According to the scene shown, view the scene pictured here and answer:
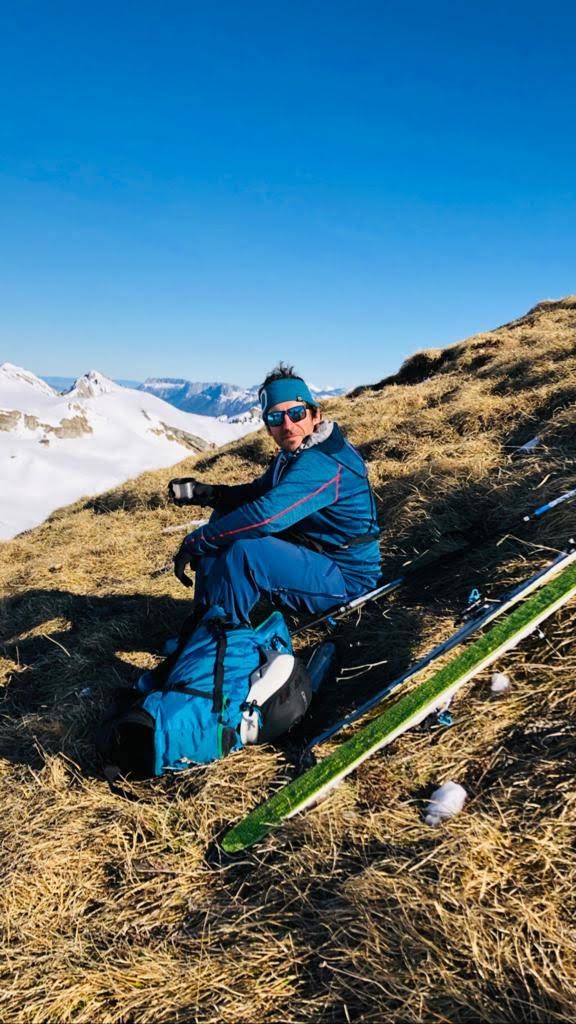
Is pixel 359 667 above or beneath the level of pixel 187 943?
above

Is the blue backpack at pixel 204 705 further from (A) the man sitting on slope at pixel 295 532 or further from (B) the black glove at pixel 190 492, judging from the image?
(B) the black glove at pixel 190 492

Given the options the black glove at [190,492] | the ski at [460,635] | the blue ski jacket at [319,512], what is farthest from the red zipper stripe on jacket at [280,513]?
the ski at [460,635]

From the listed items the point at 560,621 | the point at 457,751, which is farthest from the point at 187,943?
the point at 560,621

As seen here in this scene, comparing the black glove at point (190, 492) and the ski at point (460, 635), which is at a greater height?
the black glove at point (190, 492)

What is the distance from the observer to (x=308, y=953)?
2.23 metres

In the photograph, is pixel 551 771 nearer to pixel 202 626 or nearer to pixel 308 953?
pixel 308 953

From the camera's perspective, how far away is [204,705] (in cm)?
326

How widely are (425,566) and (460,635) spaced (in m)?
1.43

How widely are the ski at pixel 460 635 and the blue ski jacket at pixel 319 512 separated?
105 centimetres

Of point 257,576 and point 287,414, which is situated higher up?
point 287,414

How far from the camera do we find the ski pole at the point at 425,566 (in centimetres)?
453

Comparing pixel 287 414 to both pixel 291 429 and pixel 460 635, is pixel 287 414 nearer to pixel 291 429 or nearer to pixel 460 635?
pixel 291 429

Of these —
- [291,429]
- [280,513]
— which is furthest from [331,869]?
[291,429]

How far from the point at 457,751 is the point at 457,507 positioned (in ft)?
11.5
